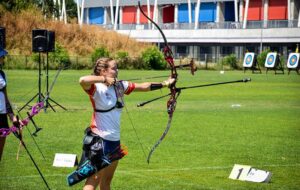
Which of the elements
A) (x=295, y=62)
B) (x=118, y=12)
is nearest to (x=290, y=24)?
(x=295, y=62)

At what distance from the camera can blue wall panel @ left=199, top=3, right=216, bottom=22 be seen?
3358 inches

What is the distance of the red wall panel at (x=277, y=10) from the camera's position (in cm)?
7769

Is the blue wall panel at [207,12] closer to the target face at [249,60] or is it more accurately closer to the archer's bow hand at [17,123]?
the target face at [249,60]

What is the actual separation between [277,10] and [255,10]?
3.83 meters

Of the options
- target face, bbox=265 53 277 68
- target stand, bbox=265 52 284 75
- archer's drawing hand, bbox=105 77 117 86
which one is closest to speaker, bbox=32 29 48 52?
archer's drawing hand, bbox=105 77 117 86

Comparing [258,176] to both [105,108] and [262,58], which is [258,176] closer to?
[105,108]

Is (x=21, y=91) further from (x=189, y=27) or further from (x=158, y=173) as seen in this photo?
(x=189, y=27)

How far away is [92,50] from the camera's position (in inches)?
2776

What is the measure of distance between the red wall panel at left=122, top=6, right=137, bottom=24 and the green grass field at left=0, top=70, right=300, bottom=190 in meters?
63.2

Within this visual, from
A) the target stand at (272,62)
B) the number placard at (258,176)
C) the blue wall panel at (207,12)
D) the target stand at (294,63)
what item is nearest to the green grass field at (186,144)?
the number placard at (258,176)

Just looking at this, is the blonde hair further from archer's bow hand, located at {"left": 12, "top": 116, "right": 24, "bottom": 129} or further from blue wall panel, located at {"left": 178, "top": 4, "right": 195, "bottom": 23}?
blue wall panel, located at {"left": 178, "top": 4, "right": 195, "bottom": 23}

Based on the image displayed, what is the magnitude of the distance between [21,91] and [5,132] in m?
23.9

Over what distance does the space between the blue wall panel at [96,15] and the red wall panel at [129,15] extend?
21.7 ft

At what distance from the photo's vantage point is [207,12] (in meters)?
86.6
